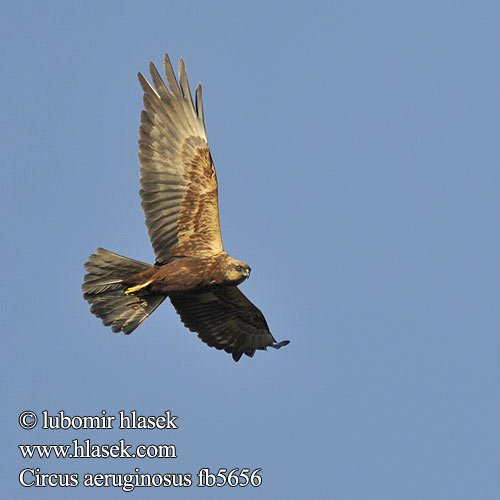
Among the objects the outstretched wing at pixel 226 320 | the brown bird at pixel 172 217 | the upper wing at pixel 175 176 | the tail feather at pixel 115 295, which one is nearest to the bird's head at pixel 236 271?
the brown bird at pixel 172 217

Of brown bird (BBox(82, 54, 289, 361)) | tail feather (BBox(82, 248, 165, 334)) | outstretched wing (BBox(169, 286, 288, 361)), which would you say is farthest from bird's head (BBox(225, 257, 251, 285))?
tail feather (BBox(82, 248, 165, 334))

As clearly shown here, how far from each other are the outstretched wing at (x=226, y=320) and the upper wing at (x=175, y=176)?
1089mm

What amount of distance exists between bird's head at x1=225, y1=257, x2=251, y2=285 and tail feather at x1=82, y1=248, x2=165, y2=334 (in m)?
1.14

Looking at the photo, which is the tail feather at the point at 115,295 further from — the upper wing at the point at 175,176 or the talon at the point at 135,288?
the upper wing at the point at 175,176

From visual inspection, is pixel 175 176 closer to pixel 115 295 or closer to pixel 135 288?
pixel 135 288

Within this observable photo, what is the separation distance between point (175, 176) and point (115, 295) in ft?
6.30

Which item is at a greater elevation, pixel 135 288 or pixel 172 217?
pixel 172 217

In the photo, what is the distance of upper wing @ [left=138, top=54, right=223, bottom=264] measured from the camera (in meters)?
15.7

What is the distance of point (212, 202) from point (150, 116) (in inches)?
59.6

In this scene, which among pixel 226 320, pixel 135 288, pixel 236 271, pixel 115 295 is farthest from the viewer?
pixel 226 320

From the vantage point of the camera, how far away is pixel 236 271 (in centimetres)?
1540

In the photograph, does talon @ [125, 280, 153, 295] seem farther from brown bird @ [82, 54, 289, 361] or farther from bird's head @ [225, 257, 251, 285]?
bird's head @ [225, 257, 251, 285]

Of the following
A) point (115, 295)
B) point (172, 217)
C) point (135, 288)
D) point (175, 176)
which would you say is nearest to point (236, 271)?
point (172, 217)

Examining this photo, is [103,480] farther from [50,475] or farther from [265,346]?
[265,346]
